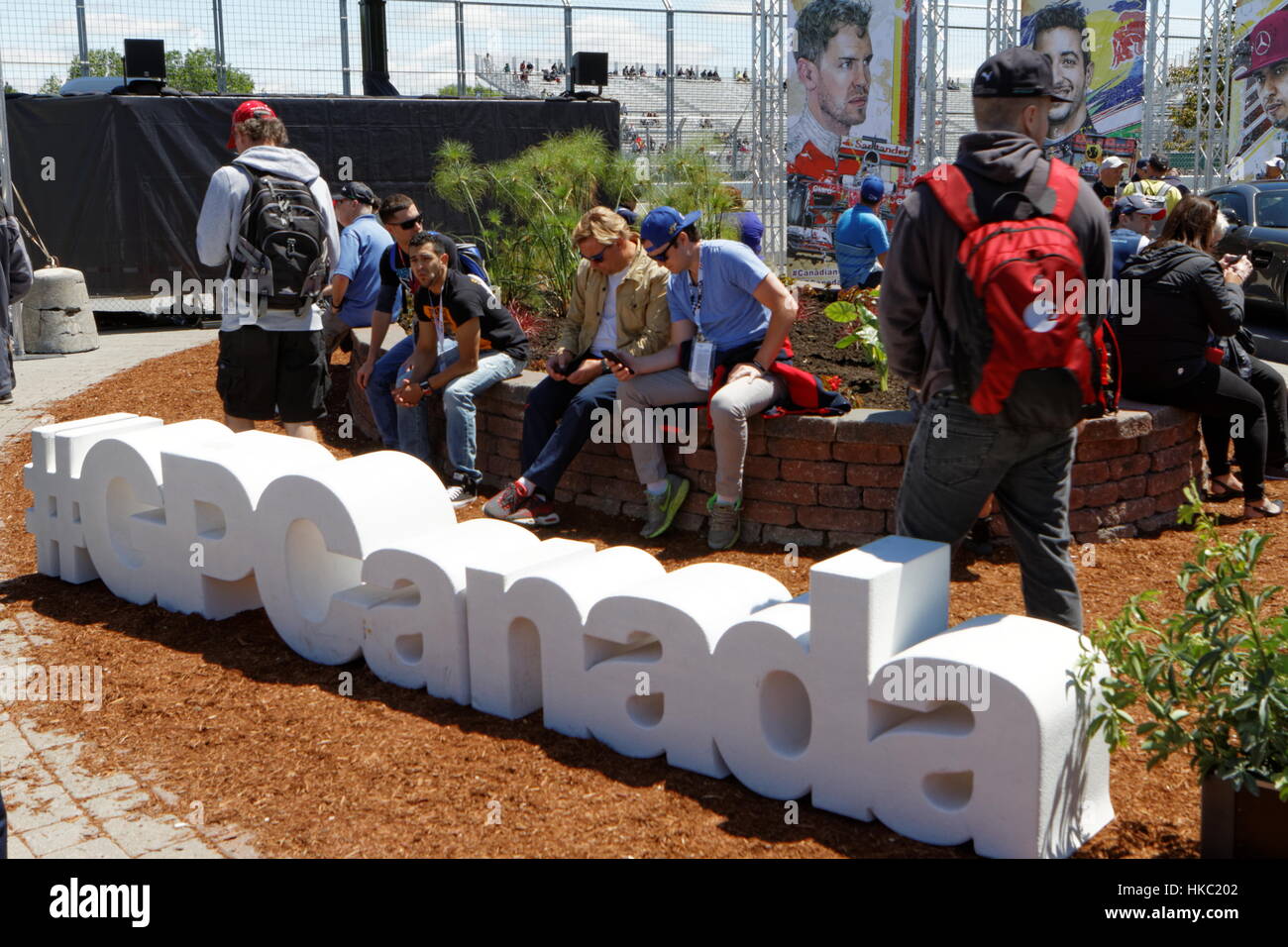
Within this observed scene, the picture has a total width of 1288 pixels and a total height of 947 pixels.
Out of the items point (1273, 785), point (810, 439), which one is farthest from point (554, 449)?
point (1273, 785)

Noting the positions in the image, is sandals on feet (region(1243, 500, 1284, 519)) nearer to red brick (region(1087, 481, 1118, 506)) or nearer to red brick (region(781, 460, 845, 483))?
red brick (region(1087, 481, 1118, 506))

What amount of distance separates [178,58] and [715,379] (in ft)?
51.6

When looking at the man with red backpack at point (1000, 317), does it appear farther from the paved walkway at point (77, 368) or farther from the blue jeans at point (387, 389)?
the paved walkway at point (77, 368)

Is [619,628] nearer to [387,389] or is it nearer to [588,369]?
[588,369]

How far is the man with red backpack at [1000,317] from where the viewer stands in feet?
11.0

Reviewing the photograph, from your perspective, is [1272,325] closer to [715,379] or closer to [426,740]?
[715,379]

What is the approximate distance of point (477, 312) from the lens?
693 centimetres

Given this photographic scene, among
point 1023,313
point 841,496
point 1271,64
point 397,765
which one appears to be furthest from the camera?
point 1271,64

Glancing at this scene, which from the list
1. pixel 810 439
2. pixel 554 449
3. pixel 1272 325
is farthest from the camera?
pixel 1272 325

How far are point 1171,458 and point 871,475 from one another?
5.08 feet

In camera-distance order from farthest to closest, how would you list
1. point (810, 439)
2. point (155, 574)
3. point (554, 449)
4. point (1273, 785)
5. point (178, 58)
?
point (178, 58) → point (554, 449) → point (810, 439) → point (155, 574) → point (1273, 785)

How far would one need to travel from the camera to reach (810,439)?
5.92 meters

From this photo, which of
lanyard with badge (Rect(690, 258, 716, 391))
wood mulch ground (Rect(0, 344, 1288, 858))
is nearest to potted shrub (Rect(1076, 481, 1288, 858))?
wood mulch ground (Rect(0, 344, 1288, 858))

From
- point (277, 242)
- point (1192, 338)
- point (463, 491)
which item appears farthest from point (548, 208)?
point (1192, 338)
